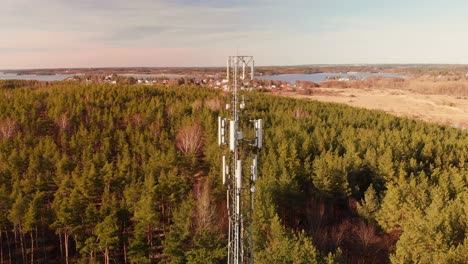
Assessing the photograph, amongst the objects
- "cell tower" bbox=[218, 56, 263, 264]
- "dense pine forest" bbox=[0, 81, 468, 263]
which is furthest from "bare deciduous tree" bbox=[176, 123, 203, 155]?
"cell tower" bbox=[218, 56, 263, 264]

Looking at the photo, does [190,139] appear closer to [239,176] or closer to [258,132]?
[258,132]

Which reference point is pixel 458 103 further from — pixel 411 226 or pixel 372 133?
pixel 411 226

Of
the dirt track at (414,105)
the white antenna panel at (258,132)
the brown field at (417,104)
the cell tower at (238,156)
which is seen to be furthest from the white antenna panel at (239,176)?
the dirt track at (414,105)

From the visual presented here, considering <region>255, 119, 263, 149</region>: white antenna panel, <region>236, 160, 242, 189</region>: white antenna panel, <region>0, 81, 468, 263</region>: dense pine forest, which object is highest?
<region>255, 119, 263, 149</region>: white antenna panel

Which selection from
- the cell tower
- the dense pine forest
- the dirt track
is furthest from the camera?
the dirt track

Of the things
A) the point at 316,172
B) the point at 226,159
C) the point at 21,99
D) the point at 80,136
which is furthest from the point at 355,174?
the point at 21,99

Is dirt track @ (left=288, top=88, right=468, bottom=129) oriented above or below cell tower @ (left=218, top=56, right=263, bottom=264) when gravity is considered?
below

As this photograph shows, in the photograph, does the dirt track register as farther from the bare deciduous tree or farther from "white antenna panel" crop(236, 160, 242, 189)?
"white antenna panel" crop(236, 160, 242, 189)
